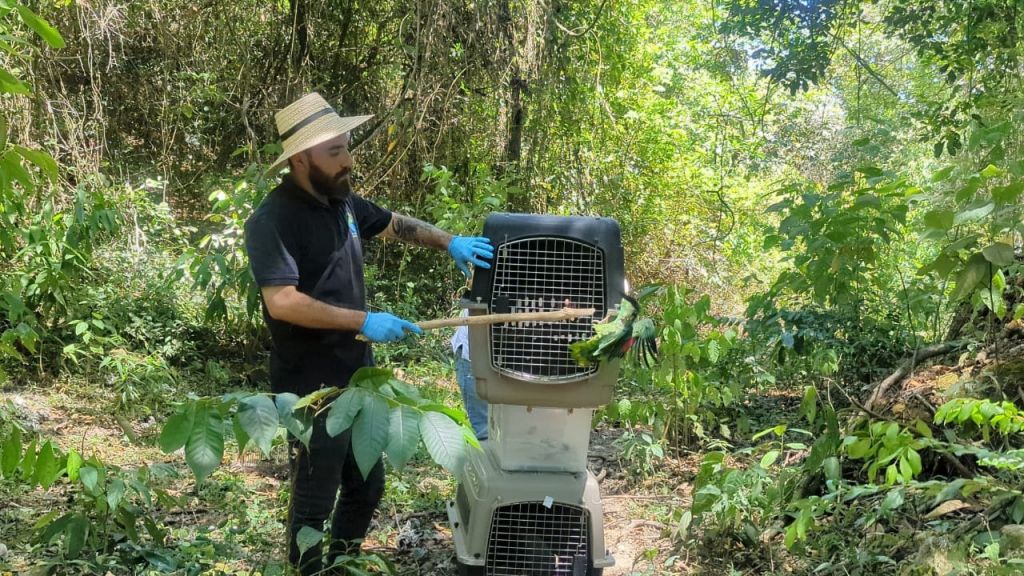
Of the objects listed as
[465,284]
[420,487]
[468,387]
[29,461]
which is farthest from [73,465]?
[465,284]

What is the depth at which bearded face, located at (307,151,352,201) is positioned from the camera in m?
2.56

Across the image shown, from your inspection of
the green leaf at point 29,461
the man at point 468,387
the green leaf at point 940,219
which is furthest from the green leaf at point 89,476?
the green leaf at point 940,219

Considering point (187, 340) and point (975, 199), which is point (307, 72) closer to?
point (187, 340)

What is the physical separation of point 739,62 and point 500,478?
4561mm

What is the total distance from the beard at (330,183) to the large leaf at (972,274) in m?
1.77

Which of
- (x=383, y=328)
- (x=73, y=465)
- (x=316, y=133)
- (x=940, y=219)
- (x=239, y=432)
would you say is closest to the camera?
(x=239, y=432)

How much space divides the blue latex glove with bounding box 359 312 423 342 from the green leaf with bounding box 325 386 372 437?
0.80 m

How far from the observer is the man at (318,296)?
2.39 m

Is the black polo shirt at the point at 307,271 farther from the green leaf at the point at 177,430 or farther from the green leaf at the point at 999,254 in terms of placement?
the green leaf at the point at 999,254

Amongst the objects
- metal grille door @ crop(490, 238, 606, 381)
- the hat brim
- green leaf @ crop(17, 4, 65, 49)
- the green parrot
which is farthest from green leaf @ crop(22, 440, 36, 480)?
the green parrot

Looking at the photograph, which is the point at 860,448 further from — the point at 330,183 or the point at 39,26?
the point at 39,26

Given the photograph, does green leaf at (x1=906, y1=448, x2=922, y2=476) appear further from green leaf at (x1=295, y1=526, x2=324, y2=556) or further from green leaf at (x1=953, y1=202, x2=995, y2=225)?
green leaf at (x1=295, y1=526, x2=324, y2=556)

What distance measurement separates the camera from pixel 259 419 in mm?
1515

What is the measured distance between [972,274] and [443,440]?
1623 mm
